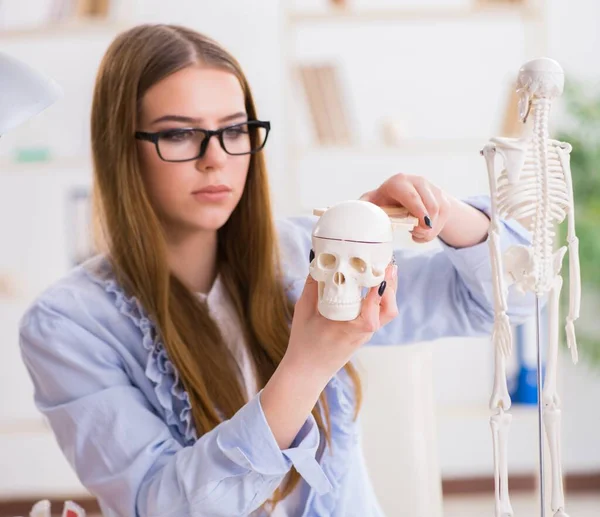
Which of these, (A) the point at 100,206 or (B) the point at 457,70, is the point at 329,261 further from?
(B) the point at 457,70

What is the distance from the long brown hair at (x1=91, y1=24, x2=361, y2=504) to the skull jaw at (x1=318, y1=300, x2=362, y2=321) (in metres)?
0.46

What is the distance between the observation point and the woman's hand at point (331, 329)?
0.87 metres

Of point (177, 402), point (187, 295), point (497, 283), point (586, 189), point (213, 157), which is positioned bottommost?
point (586, 189)

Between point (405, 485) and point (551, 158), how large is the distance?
74 cm

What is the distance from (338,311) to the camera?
2.77 ft

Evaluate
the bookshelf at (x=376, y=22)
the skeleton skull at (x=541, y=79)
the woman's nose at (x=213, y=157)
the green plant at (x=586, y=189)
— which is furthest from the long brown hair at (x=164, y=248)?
the green plant at (x=586, y=189)

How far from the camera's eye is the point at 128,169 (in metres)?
1.32

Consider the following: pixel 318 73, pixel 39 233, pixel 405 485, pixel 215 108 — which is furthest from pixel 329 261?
pixel 39 233

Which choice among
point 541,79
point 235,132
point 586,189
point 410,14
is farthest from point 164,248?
point 586,189

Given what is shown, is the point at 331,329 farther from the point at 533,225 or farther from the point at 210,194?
the point at 210,194

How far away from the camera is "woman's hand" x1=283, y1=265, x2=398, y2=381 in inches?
34.1

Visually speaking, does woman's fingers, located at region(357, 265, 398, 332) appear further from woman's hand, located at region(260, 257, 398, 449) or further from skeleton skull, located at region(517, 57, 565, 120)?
skeleton skull, located at region(517, 57, 565, 120)

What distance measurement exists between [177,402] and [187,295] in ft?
0.58

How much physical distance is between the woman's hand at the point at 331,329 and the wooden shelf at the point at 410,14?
2.34 metres
